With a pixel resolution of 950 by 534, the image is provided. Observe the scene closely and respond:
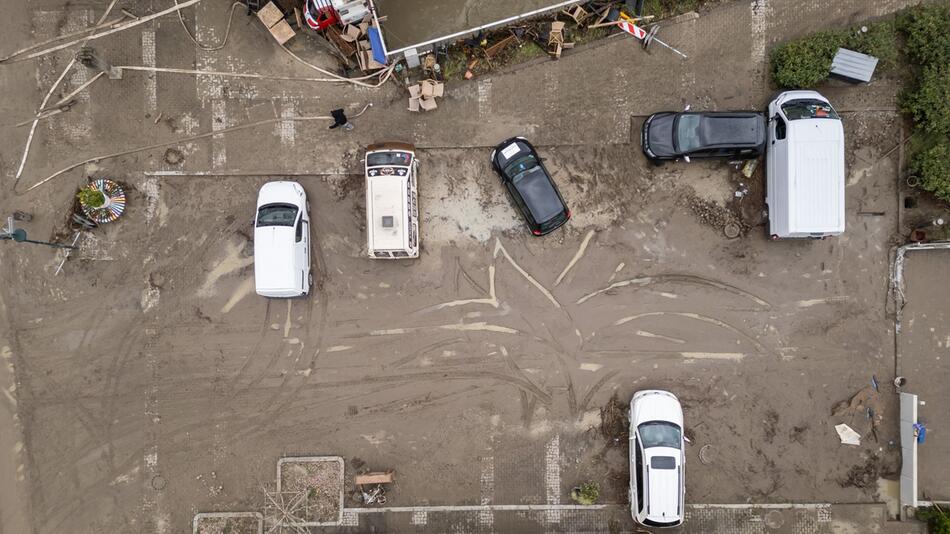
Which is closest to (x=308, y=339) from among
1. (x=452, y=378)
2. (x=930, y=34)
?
(x=452, y=378)

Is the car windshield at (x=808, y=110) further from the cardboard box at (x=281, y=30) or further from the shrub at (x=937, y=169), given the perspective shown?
the cardboard box at (x=281, y=30)

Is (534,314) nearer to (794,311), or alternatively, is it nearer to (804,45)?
(794,311)

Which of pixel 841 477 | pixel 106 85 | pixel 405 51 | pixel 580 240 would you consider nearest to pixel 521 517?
pixel 580 240

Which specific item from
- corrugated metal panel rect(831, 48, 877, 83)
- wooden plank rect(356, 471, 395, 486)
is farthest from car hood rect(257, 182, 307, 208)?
corrugated metal panel rect(831, 48, 877, 83)

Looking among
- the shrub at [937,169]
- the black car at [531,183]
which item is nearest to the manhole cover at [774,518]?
the shrub at [937,169]

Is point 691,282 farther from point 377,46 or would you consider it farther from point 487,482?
point 377,46

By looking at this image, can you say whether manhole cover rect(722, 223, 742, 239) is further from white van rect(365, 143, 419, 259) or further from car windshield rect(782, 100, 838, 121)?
white van rect(365, 143, 419, 259)
